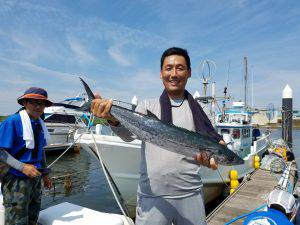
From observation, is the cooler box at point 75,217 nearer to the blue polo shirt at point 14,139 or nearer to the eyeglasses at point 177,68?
the blue polo shirt at point 14,139

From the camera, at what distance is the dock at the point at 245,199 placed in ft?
20.1

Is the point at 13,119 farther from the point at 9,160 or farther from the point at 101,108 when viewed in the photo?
the point at 101,108

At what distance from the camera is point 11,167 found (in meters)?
3.18

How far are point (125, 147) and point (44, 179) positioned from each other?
437cm

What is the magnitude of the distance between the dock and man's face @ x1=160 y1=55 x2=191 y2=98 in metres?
4.23

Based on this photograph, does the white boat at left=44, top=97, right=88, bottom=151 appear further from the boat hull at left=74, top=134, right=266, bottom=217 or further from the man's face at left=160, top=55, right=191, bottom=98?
the man's face at left=160, top=55, right=191, bottom=98

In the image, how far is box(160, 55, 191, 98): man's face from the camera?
2.49 m

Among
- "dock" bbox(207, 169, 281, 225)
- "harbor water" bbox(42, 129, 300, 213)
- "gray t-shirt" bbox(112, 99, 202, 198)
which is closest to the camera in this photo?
"gray t-shirt" bbox(112, 99, 202, 198)

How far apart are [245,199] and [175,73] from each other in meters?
A: 6.31

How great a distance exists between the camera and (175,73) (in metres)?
2.48

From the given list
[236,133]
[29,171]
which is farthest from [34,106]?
[236,133]

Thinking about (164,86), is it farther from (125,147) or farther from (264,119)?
(264,119)

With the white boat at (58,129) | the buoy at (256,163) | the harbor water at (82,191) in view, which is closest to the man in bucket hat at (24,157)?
the harbor water at (82,191)

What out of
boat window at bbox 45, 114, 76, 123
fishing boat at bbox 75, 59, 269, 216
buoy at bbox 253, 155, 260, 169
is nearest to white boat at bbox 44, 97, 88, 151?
boat window at bbox 45, 114, 76, 123
